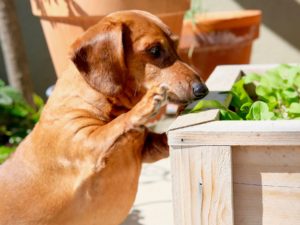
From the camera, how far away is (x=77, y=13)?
9.55 feet

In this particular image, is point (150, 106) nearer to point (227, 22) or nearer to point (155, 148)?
point (155, 148)

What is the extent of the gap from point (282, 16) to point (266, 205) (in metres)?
3.33

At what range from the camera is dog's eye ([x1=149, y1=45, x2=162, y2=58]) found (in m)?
1.91

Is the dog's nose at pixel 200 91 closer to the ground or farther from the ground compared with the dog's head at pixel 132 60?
closer to the ground

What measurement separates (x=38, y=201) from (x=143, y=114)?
25.8 inches

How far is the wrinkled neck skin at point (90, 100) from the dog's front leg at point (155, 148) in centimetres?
16

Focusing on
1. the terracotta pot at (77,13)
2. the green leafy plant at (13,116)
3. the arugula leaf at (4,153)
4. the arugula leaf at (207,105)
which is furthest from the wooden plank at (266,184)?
the green leafy plant at (13,116)

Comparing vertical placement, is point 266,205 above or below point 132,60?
below

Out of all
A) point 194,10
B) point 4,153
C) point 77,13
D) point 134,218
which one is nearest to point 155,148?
point 134,218

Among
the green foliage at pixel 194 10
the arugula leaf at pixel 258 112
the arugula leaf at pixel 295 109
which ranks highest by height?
the arugula leaf at pixel 258 112

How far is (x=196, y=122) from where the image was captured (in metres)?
1.53

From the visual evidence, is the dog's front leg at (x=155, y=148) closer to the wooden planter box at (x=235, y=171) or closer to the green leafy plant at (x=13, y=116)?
the wooden planter box at (x=235, y=171)

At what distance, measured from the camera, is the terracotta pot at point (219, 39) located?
3838mm

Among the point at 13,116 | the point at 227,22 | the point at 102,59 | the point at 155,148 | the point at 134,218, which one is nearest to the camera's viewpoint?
the point at 102,59
